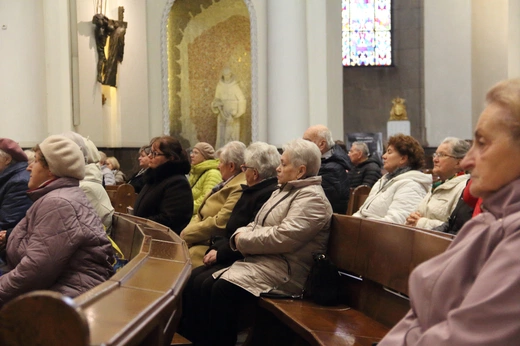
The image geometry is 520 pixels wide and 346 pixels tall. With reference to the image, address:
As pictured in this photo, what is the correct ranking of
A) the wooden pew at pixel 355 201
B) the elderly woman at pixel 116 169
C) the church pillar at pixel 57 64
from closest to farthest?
the wooden pew at pixel 355 201 < the church pillar at pixel 57 64 < the elderly woman at pixel 116 169

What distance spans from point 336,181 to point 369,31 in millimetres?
17552

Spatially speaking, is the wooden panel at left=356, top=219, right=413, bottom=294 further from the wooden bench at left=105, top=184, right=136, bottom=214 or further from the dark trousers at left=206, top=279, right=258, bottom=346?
the wooden bench at left=105, top=184, right=136, bottom=214

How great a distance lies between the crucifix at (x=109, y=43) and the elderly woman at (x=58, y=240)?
9.91 meters

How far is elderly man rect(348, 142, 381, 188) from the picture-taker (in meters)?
9.80

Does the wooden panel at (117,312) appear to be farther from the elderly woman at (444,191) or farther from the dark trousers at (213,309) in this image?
the elderly woman at (444,191)

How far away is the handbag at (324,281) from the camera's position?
14.1ft

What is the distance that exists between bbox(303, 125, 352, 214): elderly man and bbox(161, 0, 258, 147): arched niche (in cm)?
801

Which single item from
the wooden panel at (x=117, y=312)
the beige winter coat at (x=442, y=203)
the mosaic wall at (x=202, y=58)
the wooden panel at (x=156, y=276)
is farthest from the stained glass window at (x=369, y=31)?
the wooden panel at (x=117, y=312)

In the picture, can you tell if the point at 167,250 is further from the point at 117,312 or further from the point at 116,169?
the point at 116,169

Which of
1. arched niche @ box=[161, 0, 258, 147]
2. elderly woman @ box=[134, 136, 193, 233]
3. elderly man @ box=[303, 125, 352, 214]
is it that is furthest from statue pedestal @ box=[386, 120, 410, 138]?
elderly woman @ box=[134, 136, 193, 233]

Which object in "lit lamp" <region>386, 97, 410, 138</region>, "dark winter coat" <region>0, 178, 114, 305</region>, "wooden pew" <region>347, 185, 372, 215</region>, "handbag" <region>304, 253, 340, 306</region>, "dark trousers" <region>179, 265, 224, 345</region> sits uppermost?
"lit lamp" <region>386, 97, 410, 138</region>

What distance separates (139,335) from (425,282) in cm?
84

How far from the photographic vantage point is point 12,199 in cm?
548

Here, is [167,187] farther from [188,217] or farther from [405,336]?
[405,336]
